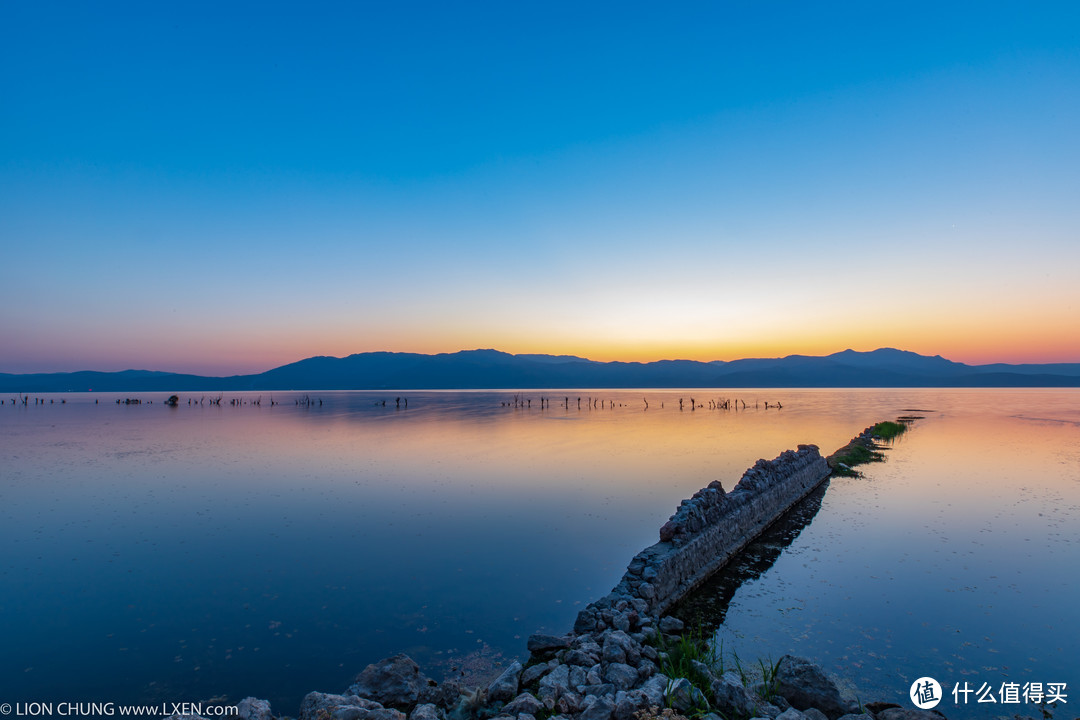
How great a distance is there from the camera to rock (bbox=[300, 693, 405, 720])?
557 centimetres

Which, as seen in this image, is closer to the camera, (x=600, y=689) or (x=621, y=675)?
(x=600, y=689)

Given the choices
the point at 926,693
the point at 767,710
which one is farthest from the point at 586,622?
the point at 926,693

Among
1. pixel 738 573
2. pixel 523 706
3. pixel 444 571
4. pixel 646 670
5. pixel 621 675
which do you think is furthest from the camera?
pixel 738 573

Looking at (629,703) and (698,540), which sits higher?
(629,703)

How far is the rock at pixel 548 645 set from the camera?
8312mm

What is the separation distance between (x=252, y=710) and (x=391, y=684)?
1.73m

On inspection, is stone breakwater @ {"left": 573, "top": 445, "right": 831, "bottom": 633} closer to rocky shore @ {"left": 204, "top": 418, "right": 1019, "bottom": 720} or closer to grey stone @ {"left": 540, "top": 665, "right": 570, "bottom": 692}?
rocky shore @ {"left": 204, "top": 418, "right": 1019, "bottom": 720}

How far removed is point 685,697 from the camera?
635cm

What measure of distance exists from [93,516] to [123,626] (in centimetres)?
1043

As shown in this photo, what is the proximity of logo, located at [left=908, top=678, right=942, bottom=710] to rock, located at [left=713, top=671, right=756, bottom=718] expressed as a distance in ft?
10.7

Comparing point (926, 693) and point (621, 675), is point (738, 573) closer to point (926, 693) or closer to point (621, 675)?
point (926, 693)

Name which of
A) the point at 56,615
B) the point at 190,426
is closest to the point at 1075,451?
the point at 56,615

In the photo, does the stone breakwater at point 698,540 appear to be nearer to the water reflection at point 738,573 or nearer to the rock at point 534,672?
the water reflection at point 738,573

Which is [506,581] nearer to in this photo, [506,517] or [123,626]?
[506,517]
